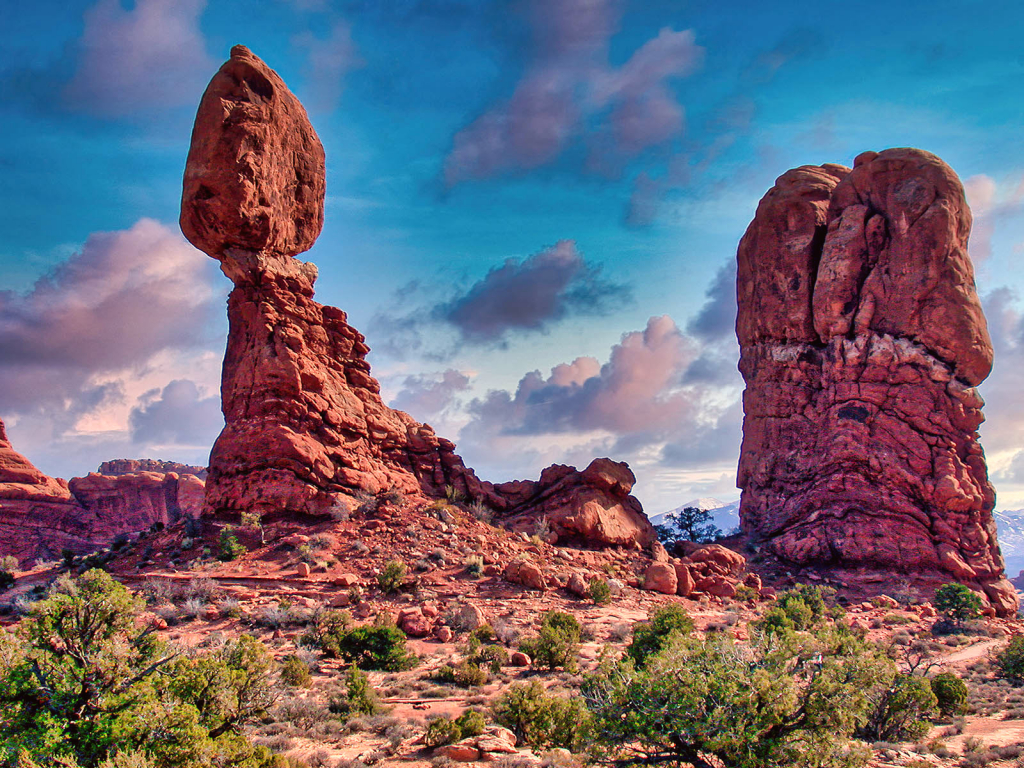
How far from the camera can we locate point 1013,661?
18.5m

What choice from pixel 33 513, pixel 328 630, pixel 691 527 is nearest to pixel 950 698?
pixel 328 630

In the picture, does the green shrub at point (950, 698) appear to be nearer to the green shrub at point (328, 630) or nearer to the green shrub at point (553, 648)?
the green shrub at point (553, 648)

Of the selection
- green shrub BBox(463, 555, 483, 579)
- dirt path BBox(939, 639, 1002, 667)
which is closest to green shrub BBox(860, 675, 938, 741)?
dirt path BBox(939, 639, 1002, 667)

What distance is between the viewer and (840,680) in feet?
30.3

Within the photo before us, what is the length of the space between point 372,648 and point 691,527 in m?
34.4

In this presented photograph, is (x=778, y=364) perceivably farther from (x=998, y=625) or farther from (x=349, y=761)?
(x=349, y=761)

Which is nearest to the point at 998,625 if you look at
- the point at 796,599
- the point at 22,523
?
the point at 796,599

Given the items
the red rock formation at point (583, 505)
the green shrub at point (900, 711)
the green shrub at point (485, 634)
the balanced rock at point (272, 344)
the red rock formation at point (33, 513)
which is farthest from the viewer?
the red rock formation at point (33, 513)

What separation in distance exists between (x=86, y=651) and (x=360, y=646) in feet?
27.7

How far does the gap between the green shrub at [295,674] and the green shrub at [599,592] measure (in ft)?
35.5

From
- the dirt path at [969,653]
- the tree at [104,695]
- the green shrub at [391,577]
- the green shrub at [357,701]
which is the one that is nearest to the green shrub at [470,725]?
the green shrub at [357,701]

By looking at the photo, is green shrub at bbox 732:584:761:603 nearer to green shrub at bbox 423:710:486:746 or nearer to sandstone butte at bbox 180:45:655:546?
sandstone butte at bbox 180:45:655:546

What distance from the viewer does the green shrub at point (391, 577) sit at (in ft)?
65.9

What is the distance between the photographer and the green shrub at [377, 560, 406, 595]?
20.1 metres
